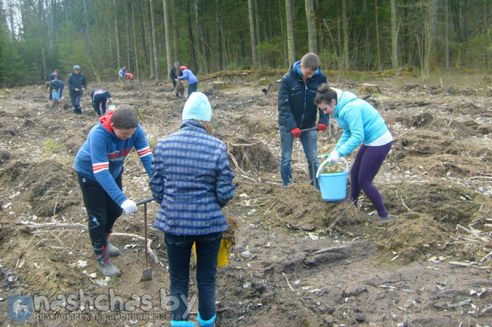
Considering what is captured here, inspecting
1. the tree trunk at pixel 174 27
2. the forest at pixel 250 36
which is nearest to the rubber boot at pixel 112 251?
the forest at pixel 250 36

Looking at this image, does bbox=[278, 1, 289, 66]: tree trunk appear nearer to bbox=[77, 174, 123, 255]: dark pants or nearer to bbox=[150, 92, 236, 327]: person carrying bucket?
bbox=[77, 174, 123, 255]: dark pants

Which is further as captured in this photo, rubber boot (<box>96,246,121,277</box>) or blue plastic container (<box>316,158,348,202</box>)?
blue plastic container (<box>316,158,348,202</box>)

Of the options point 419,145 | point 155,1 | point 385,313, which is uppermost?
point 155,1

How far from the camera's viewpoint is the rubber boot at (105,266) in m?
4.32

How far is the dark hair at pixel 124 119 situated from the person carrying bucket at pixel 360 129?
2.01 meters

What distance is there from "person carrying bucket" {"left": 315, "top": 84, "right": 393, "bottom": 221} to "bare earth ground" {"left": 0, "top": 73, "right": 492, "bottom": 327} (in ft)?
2.04

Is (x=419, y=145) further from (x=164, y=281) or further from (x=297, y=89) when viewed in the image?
(x=164, y=281)

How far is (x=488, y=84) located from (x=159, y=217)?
15.9 m

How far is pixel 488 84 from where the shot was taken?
52.9 feet

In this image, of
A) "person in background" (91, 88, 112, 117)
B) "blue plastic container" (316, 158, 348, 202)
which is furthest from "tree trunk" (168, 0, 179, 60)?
"blue plastic container" (316, 158, 348, 202)

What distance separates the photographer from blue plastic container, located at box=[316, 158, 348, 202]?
17.3ft

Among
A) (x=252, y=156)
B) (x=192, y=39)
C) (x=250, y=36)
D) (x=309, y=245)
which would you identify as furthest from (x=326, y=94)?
(x=192, y=39)

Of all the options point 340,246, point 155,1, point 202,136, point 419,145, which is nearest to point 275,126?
point 419,145

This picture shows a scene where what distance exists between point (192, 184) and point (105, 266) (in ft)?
6.00
